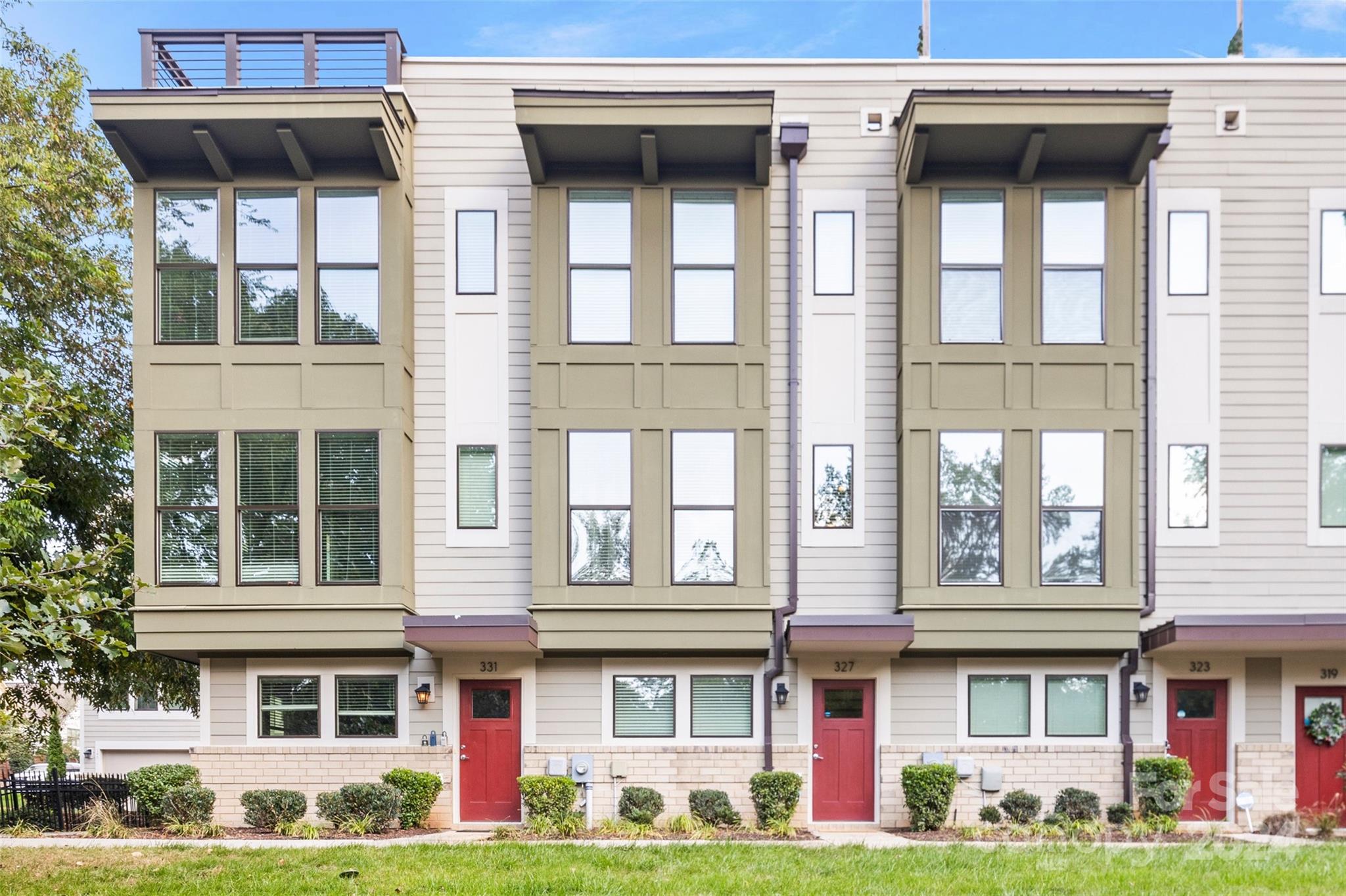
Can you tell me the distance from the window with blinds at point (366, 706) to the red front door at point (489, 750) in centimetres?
89

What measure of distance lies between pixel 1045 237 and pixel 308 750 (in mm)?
11653

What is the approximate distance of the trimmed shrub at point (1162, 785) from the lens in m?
13.1

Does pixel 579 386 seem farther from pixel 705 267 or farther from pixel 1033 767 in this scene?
pixel 1033 767

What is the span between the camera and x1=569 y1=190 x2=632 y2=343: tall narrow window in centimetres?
1402

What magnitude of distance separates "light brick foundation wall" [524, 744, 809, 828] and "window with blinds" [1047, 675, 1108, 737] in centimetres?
334

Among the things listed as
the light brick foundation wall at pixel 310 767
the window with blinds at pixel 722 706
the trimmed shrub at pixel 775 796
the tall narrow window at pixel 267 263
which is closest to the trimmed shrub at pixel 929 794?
the trimmed shrub at pixel 775 796

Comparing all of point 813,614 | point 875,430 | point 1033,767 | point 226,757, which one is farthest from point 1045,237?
point 226,757

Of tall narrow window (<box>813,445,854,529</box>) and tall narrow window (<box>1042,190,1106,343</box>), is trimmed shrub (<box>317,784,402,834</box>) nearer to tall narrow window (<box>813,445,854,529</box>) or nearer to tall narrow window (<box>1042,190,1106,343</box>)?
tall narrow window (<box>813,445,854,529</box>)

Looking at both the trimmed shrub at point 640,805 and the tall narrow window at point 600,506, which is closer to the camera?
the trimmed shrub at point 640,805

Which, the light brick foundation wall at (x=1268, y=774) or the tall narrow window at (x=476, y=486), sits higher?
the tall narrow window at (x=476, y=486)

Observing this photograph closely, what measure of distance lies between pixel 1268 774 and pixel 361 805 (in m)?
11.4

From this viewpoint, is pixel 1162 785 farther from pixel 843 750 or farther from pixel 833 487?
pixel 833 487

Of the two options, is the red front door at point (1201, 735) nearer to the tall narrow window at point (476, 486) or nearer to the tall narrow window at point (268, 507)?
the tall narrow window at point (476, 486)

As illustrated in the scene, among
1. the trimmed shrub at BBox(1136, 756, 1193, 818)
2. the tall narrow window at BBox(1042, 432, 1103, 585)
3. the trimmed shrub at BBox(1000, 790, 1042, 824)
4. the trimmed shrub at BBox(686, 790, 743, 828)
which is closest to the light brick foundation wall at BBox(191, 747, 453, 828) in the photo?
the trimmed shrub at BBox(686, 790, 743, 828)
